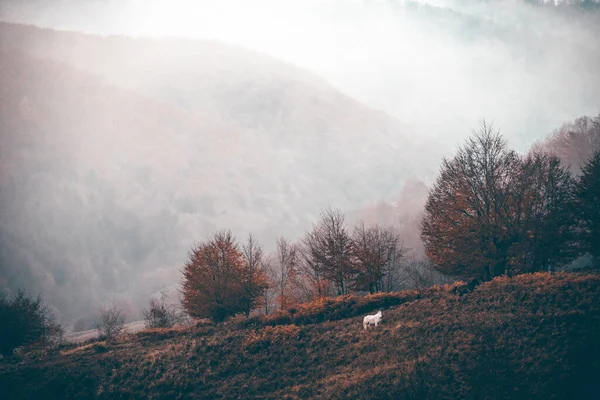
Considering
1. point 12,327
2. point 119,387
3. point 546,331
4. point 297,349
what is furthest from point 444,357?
point 12,327

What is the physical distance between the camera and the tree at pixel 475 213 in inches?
1096

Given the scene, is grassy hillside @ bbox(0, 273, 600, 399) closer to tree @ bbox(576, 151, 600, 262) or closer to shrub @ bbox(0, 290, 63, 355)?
tree @ bbox(576, 151, 600, 262)

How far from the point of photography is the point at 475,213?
99.5 ft

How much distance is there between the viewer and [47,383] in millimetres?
21734

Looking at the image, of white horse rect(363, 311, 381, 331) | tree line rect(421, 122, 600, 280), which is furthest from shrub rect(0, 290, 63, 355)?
tree line rect(421, 122, 600, 280)

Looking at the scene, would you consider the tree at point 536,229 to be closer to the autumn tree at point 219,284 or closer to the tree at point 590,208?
the tree at point 590,208

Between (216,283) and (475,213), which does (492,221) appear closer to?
(475,213)

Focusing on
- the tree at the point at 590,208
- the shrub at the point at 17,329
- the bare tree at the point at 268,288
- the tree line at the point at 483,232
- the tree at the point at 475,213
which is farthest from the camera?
the bare tree at the point at 268,288

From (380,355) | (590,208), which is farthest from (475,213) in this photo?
(380,355)

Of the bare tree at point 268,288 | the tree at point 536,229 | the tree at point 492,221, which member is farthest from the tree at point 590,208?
the bare tree at point 268,288

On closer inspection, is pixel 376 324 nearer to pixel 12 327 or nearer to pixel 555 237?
pixel 555 237

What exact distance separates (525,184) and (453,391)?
2303 cm

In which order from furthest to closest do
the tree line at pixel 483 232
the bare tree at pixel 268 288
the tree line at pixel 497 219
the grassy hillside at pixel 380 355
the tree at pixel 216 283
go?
the bare tree at pixel 268 288
the tree at pixel 216 283
the tree line at pixel 483 232
the tree line at pixel 497 219
the grassy hillside at pixel 380 355

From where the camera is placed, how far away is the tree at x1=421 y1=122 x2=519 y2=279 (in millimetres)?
27844
